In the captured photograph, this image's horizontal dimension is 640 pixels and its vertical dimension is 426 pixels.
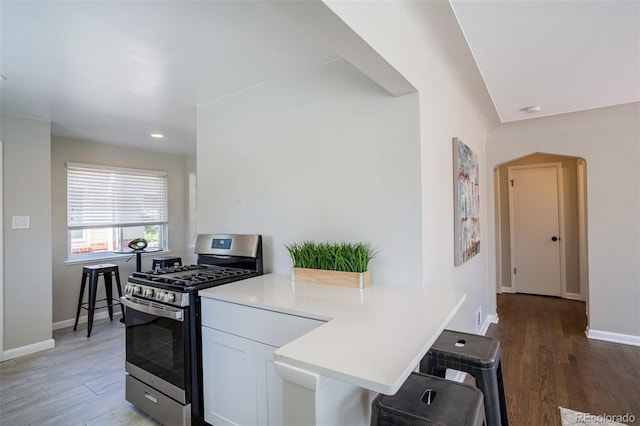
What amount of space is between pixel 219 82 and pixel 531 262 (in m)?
5.25

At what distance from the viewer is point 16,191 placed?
10.3ft

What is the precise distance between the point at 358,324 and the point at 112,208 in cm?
436

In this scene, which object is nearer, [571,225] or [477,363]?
[477,363]

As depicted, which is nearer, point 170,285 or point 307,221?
point 170,285

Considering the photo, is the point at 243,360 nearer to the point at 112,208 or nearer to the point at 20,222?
the point at 20,222

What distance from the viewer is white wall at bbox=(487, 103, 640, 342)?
10.8ft

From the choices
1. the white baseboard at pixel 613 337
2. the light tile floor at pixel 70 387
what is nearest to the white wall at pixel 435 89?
the white baseboard at pixel 613 337

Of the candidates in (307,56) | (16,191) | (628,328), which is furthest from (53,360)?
(628,328)

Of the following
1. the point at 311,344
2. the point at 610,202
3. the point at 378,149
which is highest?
the point at 378,149

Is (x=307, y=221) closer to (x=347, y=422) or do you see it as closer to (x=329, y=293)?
(x=329, y=293)

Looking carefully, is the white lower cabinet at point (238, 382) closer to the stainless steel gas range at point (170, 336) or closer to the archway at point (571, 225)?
the stainless steel gas range at point (170, 336)

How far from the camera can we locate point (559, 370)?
108 inches

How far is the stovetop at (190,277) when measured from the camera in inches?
74.2

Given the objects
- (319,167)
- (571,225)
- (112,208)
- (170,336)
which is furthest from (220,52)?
(571,225)
